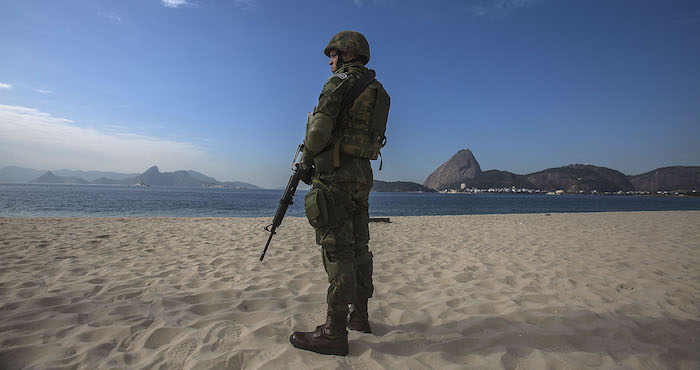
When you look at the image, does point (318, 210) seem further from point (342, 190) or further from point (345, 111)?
point (345, 111)

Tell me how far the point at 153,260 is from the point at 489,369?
524 cm

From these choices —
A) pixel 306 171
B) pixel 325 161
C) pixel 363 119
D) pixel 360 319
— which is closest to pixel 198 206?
pixel 306 171

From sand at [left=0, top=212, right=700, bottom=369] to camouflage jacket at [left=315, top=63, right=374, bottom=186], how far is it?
4.58ft

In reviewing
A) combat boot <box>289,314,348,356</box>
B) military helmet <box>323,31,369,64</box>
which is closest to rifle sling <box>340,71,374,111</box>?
military helmet <box>323,31,369,64</box>

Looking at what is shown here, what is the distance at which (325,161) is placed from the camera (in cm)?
238

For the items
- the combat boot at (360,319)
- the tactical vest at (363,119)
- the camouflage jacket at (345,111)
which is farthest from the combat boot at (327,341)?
the tactical vest at (363,119)

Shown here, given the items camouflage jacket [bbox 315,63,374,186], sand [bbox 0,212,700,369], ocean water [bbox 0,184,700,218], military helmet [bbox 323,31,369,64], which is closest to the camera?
sand [bbox 0,212,700,369]

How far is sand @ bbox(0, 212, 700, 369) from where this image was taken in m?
2.20

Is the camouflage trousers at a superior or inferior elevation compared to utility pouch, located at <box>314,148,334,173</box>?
inferior

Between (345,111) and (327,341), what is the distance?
184cm

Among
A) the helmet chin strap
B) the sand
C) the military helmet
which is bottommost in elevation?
the sand

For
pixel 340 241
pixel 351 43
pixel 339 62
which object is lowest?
pixel 340 241

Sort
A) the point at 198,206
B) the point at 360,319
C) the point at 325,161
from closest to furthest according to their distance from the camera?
the point at 325,161 < the point at 360,319 < the point at 198,206

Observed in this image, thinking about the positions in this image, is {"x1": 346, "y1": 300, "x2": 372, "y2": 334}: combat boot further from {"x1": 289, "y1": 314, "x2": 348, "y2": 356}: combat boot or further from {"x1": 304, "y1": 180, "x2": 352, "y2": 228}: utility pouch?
{"x1": 304, "y1": 180, "x2": 352, "y2": 228}: utility pouch
